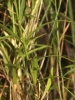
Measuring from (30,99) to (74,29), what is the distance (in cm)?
32

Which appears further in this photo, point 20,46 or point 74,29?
point 74,29

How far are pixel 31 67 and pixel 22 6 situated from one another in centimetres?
19

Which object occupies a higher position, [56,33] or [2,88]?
[56,33]

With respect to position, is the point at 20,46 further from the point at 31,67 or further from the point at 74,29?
the point at 74,29

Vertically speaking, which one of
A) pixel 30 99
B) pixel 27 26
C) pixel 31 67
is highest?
pixel 27 26

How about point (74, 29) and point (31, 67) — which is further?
point (74, 29)

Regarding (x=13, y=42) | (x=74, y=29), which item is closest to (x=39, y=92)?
(x=13, y=42)

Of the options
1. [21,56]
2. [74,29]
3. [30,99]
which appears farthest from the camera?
[74,29]

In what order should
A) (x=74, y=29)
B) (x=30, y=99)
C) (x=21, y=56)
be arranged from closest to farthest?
(x=21, y=56) < (x=30, y=99) < (x=74, y=29)

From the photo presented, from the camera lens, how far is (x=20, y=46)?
928 millimetres

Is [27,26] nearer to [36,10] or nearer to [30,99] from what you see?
[36,10]

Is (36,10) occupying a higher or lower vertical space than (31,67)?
higher

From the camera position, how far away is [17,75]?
3.13ft

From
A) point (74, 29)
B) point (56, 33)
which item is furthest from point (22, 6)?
point (74, 29)
